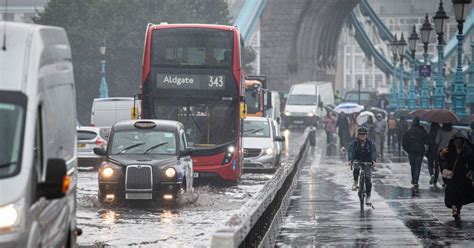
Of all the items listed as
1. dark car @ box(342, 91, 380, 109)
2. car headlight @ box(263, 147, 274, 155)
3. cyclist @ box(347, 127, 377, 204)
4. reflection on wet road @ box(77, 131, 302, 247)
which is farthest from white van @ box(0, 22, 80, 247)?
dark car @ box(342, 91, 380, 109)

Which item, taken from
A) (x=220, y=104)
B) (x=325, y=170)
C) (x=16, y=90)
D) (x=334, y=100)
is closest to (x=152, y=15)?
Answer: (x=334, y=100)

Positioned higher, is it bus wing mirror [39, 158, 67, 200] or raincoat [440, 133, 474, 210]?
bus wing mirror [39, 158, 67, 200]

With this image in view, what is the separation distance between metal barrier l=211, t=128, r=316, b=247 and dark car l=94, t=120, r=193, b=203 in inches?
70.5

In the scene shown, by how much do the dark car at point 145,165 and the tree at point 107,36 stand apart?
5829 centimetres

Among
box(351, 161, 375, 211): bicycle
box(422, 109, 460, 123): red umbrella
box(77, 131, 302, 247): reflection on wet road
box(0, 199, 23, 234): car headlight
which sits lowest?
box(77, 131, 302, 247): reflection on wet road

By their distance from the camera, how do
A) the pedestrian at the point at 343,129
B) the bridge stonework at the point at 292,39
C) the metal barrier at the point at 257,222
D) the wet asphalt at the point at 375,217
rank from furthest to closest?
the bridge stonework at the point at 292,39 → the pedestrian at the point at 343,129 → the wet asphalt at the point at 375,217 → the metal barrier at the point at 257,222

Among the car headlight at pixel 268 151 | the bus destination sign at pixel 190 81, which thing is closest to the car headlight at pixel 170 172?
the bus destination sign at pixel 190 81

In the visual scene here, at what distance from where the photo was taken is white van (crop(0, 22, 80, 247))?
376 inches

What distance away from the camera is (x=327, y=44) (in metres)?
117

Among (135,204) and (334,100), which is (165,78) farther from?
(334,100)

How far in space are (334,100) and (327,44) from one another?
22634 millimetres

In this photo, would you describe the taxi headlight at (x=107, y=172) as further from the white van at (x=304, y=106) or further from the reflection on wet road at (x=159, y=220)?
the white van at (x=304, y=106)

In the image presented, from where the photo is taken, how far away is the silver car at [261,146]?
34844 mm

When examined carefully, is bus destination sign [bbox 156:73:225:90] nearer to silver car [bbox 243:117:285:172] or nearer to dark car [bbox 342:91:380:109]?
silver car [bbox 243:117:285:172]
